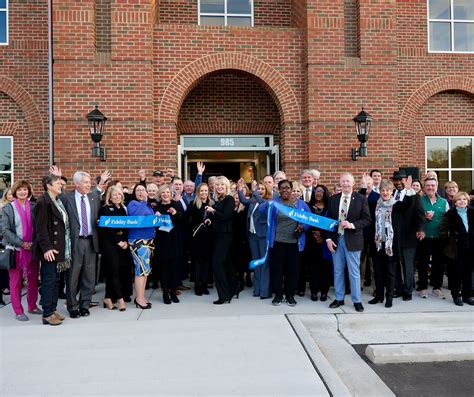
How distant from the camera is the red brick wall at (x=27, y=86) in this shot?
33.2ft

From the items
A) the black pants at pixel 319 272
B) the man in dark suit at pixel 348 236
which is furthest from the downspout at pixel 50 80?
the man in dark suit at pixel 348 236

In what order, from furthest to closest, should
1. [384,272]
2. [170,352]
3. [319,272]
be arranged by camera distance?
[319,272] → [384,272] → [170,352]

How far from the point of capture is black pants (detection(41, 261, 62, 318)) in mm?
5770

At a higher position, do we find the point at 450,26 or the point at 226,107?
the point at 450,26

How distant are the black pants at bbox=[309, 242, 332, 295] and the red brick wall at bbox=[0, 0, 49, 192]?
6692 mm

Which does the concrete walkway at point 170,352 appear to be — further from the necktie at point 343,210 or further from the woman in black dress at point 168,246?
the necktie at point 343,210

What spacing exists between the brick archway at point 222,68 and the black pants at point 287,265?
3988 millimetres

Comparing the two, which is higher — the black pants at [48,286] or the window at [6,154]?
the window at [6,154]

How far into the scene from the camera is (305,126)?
9781 mm

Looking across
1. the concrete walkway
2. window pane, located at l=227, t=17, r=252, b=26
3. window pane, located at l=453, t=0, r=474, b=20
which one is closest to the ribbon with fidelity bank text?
the concrete walkway

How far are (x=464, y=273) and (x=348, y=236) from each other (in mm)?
2109

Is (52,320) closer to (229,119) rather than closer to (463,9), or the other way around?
(229,119)

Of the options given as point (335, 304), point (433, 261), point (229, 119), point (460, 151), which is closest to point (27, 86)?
point (229, 119)

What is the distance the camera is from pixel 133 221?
6.46 meters
